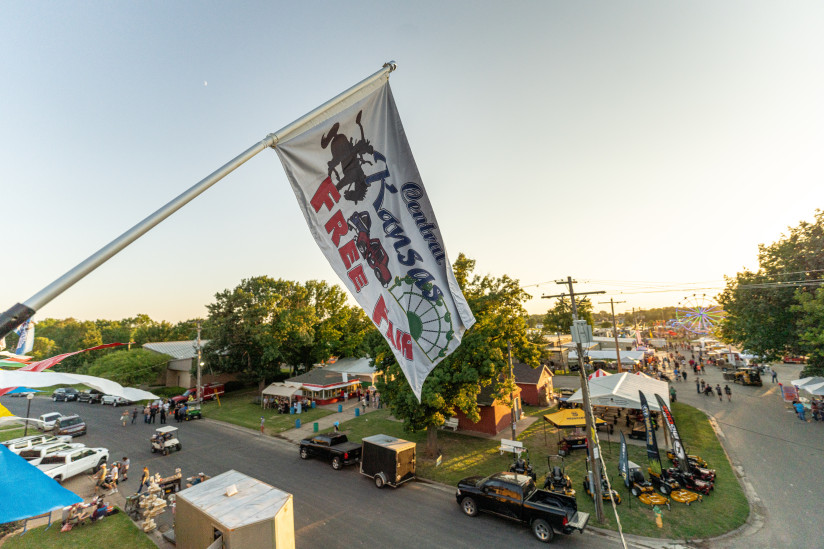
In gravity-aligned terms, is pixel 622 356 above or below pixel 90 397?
below

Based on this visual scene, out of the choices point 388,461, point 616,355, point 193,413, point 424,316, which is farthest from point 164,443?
point 616,355

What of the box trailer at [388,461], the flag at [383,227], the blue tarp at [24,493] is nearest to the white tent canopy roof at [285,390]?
the box trailer at [388,461]

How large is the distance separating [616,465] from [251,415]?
28.1m

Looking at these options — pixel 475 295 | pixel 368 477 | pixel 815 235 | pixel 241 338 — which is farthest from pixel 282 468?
pixel 815 235

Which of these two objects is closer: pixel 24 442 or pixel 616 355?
pixel 24 442

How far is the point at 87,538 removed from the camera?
38.5 feet

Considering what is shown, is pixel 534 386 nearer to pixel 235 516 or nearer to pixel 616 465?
pixel 616 465

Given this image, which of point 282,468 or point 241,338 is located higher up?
point 241,338

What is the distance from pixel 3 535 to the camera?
1168 centimetres

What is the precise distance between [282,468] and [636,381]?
866 inches

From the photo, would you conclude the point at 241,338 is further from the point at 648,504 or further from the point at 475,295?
the point at 648,504

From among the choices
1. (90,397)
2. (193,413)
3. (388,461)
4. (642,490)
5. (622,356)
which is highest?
(388,461)

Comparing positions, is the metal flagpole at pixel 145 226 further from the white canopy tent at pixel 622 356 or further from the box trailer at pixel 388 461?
the white canopy tent at pixel 622 356

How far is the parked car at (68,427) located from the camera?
24.7 meters
